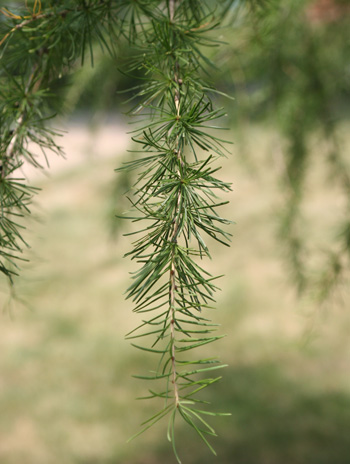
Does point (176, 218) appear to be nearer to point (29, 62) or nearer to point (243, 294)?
point (29, 62)

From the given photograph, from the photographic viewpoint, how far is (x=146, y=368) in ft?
8.74

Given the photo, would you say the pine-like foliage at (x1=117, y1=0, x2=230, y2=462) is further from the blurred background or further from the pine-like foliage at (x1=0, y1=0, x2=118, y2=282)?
the blurred background

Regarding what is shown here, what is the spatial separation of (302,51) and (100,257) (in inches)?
106

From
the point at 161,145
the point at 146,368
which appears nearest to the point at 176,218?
the point at 161,145

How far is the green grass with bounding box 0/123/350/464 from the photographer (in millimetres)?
2104

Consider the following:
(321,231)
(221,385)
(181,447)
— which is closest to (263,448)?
(181,447)

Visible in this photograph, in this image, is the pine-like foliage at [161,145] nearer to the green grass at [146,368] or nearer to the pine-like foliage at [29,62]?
the pine-like foliage at [29,62]

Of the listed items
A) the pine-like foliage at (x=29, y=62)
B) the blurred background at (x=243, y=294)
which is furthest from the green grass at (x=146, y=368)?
the pine-like foliage at (x=29, y=62)

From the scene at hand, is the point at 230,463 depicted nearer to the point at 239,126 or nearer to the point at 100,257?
the point at 239,126

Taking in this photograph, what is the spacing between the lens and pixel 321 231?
11.4 feet

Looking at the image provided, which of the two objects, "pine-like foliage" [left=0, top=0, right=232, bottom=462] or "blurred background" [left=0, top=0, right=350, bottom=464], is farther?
"blurred background" [left=0, top=0, right=350, bottom=464]

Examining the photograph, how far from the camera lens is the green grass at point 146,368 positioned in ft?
6.90

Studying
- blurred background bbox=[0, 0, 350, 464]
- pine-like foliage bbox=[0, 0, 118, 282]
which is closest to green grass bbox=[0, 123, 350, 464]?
blurred background bbox=[0, 0, 350, 464]

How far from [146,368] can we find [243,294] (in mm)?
774
